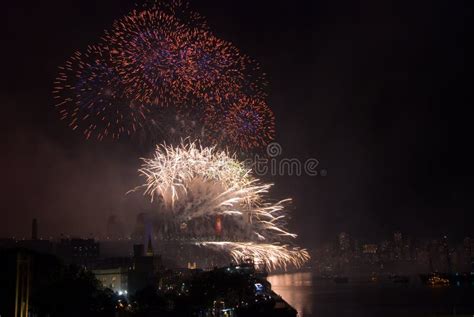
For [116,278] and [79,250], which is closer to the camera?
[116,278]

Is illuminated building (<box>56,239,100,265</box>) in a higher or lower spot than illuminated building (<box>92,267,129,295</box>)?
higher

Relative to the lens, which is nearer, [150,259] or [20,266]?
[20,266]

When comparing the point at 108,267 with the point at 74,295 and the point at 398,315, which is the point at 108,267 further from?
the point at 74,295

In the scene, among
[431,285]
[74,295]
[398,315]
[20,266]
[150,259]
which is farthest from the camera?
[431,285]

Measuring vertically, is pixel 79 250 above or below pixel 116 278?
above

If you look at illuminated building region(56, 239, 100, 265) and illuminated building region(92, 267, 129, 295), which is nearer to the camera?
illuminated building region(92, 267, 129, 295)

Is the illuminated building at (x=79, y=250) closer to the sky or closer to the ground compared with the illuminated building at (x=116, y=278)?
closer to the sky

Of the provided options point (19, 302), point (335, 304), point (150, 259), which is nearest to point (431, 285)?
point (335, 304)

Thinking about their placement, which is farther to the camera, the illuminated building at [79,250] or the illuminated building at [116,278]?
the illuminated building at [79,250]

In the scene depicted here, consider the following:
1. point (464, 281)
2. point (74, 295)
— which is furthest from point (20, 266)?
point (464, 281)

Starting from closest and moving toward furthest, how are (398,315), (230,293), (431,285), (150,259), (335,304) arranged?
(230,293) < (398,315) < (335,304) < (150,259) < (431,285)

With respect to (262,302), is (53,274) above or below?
above
